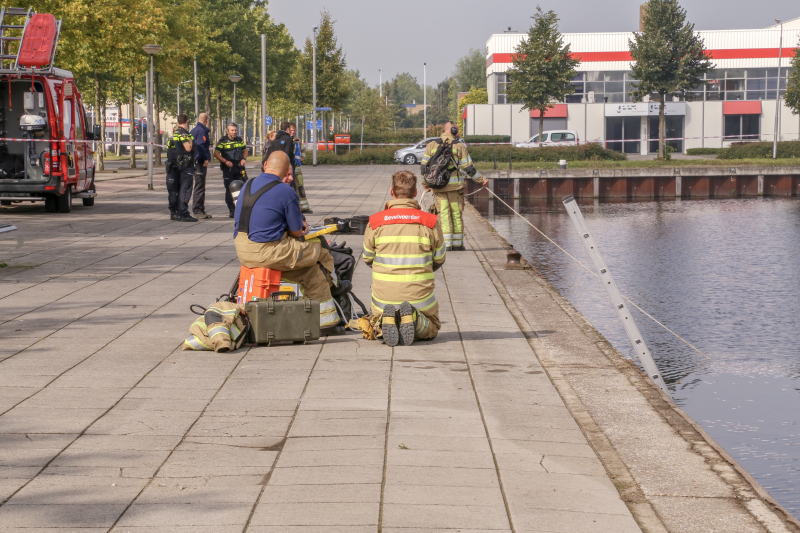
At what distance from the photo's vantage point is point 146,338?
7848mm

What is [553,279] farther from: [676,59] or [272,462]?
[676,59]

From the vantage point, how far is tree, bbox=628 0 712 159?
183 feet

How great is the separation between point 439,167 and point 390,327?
6379 mm

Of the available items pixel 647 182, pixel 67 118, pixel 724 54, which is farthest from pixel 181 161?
pixel 724 54

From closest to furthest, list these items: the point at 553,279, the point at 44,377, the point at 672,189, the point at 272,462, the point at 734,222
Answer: the point at 272,462 → the point at 44,377 → the point at 553,279 → the point at 734,222 → the point at 672,189

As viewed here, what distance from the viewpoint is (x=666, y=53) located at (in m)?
55.6

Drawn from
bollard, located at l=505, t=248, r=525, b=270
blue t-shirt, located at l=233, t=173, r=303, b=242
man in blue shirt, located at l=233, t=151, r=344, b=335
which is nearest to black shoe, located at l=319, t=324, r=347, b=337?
man in blue shirt, located at l=233, t=151, r=344, b=335

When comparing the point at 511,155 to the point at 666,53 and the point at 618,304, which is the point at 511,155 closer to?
the point at 666,53

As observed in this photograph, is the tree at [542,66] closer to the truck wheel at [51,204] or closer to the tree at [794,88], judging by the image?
the tree at [794,88]

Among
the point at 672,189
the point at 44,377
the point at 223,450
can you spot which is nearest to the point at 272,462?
the point at 223,450

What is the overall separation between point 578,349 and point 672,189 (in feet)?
111

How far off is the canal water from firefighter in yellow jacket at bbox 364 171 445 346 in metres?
2.26

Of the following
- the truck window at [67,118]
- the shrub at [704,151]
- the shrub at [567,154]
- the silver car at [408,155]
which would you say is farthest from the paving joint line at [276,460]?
the shrub at [704,151]

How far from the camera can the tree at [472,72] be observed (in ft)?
456
